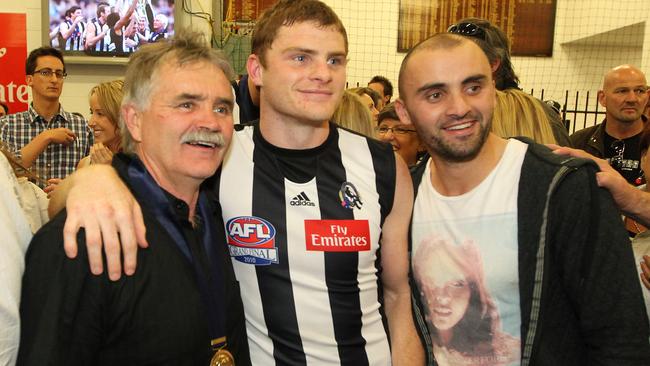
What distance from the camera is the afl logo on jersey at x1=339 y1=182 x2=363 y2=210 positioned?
1941 millimetres

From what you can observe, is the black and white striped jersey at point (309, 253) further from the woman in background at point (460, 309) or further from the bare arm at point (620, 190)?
the bare arm at point (620, 190)

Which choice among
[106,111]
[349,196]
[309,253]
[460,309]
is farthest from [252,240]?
[106,111]

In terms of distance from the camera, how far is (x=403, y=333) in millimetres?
2020

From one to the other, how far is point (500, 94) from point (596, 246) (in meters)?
0.96

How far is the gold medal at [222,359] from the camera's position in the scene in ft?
5.10

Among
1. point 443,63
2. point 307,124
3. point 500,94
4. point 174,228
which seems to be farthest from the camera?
point 500,94

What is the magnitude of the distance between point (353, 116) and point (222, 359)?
4.66ft

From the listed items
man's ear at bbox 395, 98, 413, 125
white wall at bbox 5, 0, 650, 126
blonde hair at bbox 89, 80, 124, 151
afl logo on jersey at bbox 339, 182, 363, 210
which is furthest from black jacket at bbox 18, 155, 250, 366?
white wall at bbox 5, 0, 650, 126

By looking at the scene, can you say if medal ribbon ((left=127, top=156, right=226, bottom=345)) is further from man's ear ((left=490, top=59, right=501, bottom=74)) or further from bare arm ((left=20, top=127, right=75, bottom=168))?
bare arm ((left=20, top=127, right=75, bottom=168))

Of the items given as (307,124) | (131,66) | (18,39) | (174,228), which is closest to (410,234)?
(307,124)

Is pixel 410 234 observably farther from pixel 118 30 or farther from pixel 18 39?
pixel 18 39

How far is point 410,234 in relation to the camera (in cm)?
200

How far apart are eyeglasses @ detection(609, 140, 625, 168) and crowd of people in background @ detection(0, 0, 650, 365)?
2438 millimetres

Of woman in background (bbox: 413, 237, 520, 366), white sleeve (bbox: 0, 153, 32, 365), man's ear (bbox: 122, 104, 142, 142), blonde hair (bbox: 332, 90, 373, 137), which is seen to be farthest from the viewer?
blonde hair (bbox: 332, 90, 373, 137)
